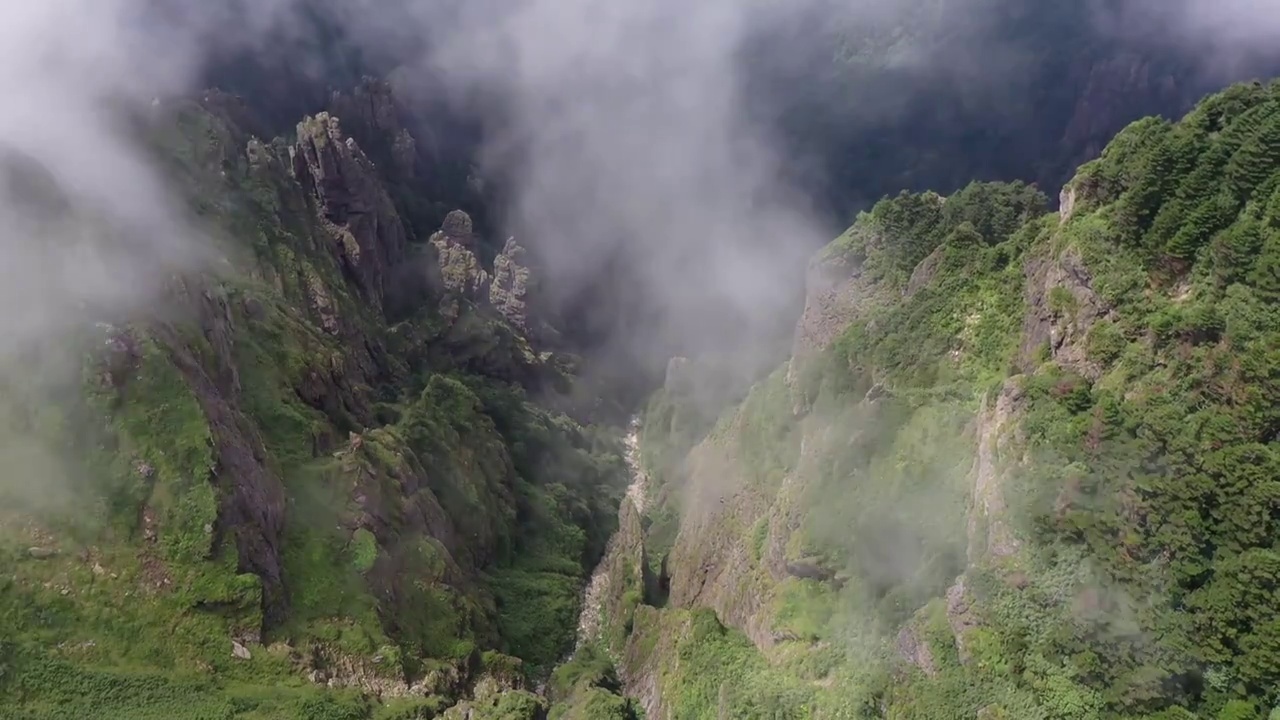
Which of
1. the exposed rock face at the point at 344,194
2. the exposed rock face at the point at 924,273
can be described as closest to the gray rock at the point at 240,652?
the exposed rock face at the point at 924,273

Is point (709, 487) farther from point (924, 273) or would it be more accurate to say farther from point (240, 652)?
point (240, 652)

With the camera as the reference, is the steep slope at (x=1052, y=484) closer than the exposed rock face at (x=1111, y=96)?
Yes

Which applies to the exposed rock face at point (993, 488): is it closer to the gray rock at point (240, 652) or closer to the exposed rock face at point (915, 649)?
the exposed rock face at point (915, 649)

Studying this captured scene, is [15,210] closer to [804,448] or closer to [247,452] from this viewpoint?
[247,452]

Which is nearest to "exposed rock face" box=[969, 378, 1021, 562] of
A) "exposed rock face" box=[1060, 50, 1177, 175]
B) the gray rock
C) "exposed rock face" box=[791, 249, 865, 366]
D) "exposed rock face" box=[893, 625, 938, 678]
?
"exposed rock face" box=[893, 625, 938, 678]

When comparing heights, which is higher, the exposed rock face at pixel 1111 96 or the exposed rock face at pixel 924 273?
the exposed rock face at pixel 1111 96

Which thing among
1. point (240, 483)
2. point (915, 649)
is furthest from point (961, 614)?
point (240, 483)
